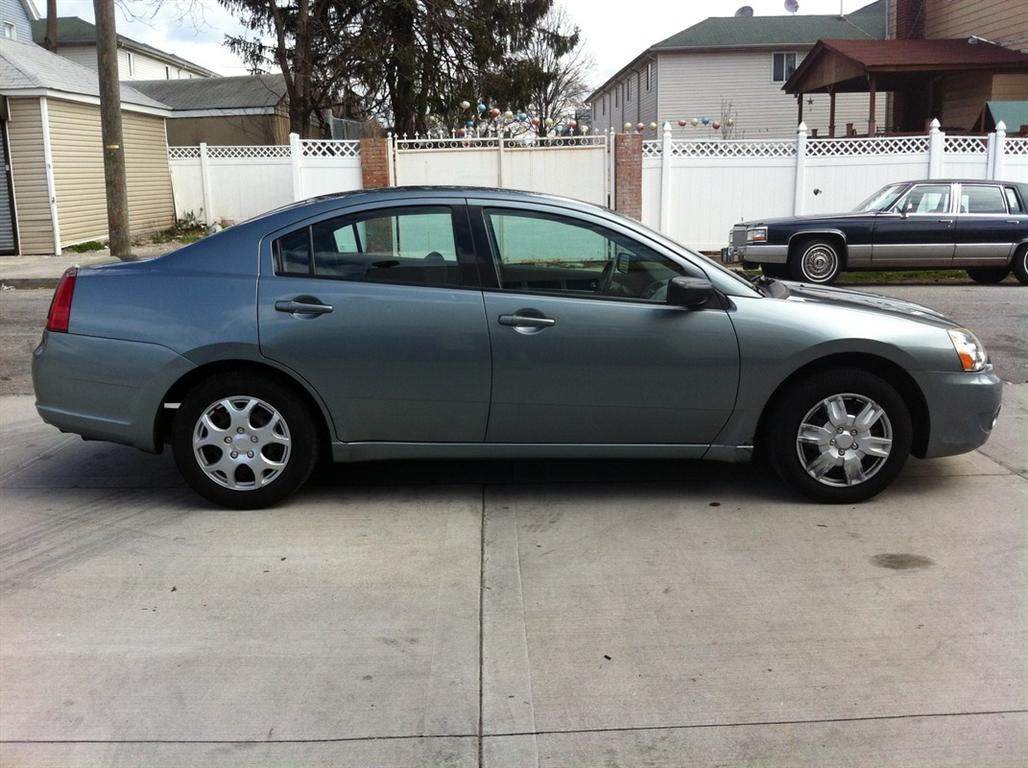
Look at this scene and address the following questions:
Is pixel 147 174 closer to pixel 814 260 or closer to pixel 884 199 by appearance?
pixel 814 260

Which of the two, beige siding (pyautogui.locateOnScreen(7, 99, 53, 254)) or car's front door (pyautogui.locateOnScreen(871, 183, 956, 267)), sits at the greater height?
beige siding (pyautogui.locateOnScreen(7, 99, 53, 254))

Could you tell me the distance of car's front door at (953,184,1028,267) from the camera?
14.6 meters

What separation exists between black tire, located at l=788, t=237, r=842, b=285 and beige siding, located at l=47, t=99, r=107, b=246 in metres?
13.4

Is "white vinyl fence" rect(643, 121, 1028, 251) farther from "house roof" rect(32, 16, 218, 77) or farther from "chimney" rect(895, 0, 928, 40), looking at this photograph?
"house roof" rect(32, 16, 218, 77)

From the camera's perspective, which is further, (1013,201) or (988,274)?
(988,274)

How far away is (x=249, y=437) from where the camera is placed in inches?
193

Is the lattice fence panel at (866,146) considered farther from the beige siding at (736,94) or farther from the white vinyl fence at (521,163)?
the beige siding at (736,94)

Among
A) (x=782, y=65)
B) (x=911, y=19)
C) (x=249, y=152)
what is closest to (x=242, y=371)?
(x=249, y=152)

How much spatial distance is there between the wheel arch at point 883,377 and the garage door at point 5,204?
1747cm

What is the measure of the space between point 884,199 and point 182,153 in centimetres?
1576

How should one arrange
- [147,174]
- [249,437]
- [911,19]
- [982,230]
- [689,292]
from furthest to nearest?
[911,19], [147,174], [982,230], [249,437], [689,292]

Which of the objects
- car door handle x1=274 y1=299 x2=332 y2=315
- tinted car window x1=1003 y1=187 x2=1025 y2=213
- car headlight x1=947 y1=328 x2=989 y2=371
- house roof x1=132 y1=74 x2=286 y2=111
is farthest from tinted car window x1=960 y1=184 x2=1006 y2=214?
house roof x1=132 y1=74 x2=286 y2=111

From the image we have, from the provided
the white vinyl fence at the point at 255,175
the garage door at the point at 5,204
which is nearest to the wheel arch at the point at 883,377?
the white vinyl fence at the point at 255,175

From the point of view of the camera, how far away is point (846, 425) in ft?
16.3
